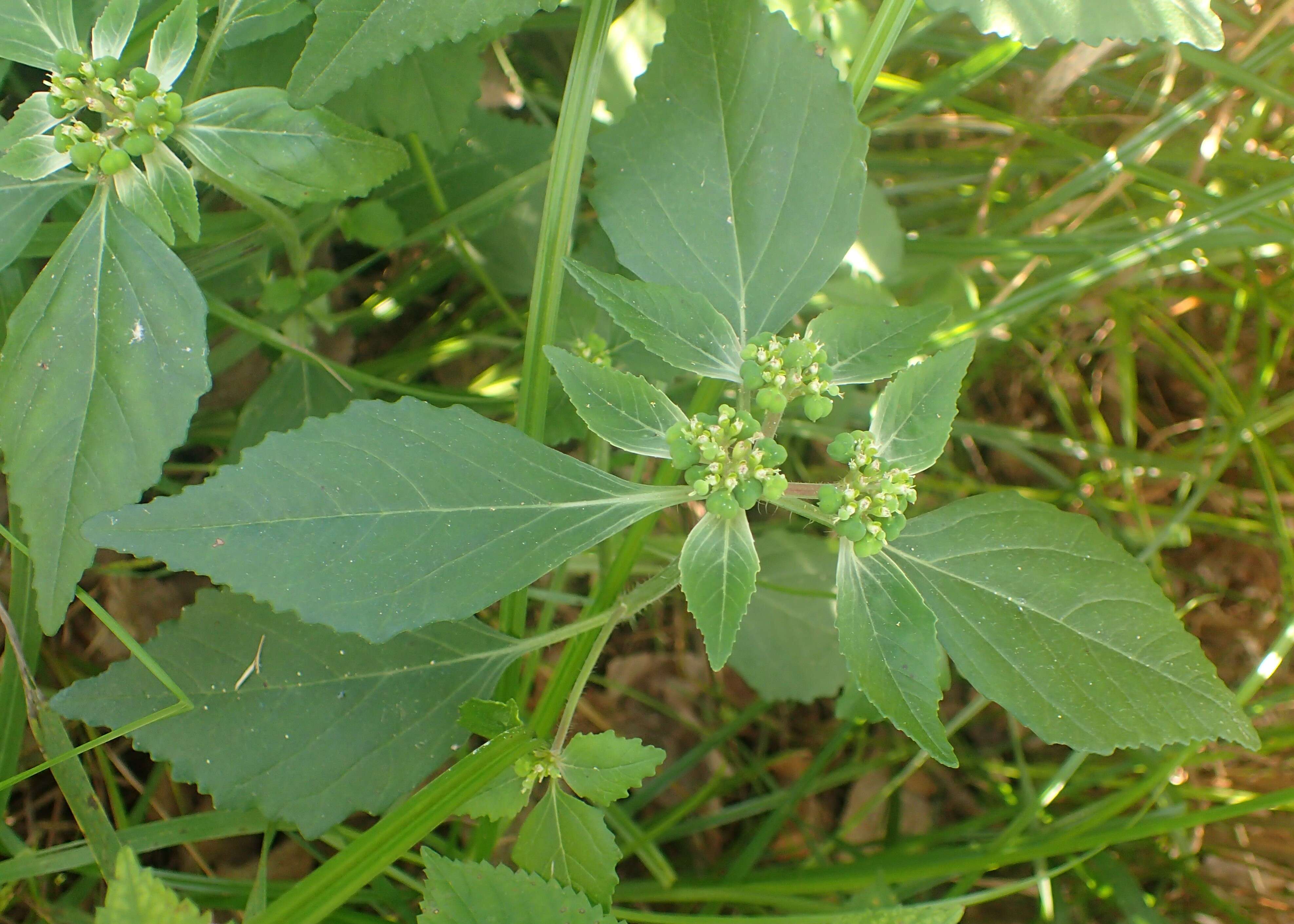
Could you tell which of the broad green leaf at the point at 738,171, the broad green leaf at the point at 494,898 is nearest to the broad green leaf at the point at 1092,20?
the broad green leaf at the point at 738,171

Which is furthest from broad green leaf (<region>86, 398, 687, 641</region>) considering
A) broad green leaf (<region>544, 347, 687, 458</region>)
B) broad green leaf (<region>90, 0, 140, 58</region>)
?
broad green leaf (<region>90, 0, 140, 58</region>)

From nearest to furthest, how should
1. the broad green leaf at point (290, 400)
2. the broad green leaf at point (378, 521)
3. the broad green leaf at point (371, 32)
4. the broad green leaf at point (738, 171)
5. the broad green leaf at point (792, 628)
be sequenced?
the broad green leaf at point (378, 521) < the broad green leaf at point (371, 32) < the broad green leaf at point (738, 171) < the broad green leaf at point (290, 400) < the broad green leaf at point (792, 628)

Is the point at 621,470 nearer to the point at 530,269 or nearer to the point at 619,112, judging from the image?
the point at 530,269

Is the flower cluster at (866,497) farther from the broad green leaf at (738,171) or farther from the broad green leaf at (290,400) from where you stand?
the broad green leaf at (290,400)

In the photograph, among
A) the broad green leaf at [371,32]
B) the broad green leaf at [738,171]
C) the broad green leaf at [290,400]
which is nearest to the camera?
the broad green leaf at [371,32]

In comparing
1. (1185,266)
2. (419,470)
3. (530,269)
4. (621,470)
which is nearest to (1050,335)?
(1185,266)
